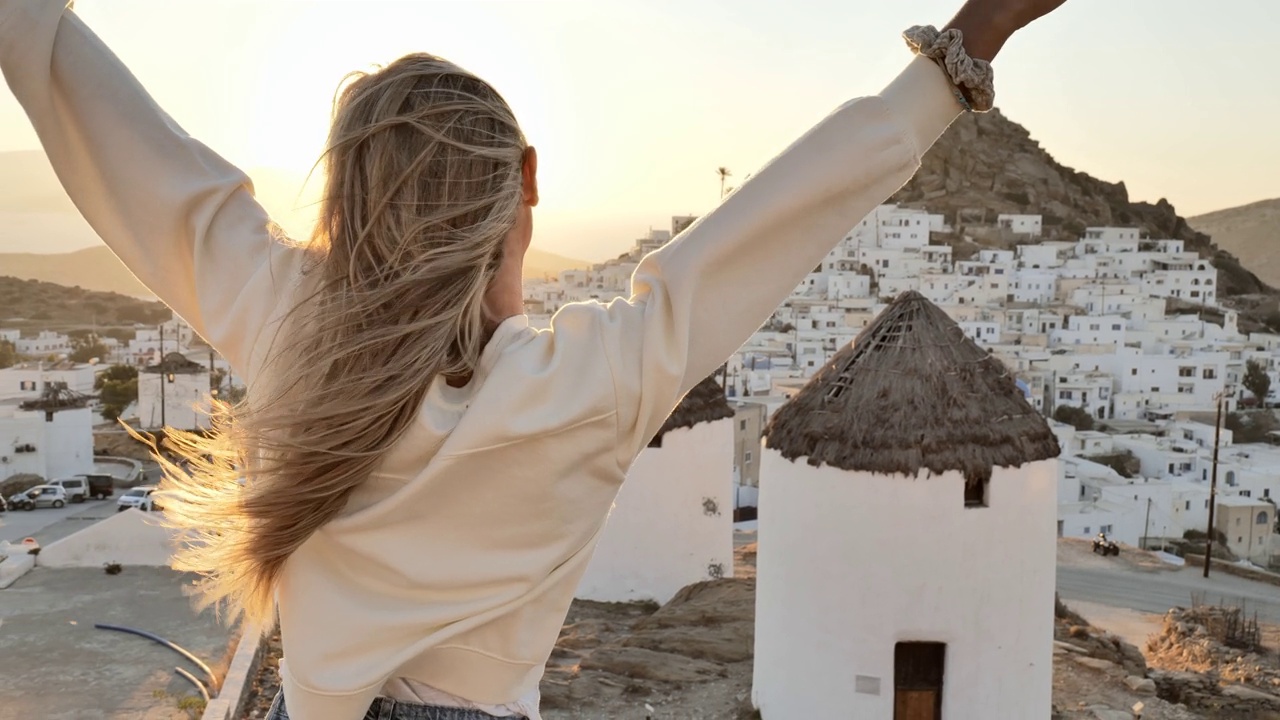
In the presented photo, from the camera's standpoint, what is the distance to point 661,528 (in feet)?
35.0

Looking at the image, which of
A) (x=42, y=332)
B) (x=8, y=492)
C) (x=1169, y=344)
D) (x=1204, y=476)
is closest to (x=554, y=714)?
(x=8, y=492)

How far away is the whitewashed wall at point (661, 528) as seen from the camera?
10.6 m

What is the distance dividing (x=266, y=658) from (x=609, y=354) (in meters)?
8.15

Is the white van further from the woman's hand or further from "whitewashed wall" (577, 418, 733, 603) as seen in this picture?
the woman's hand

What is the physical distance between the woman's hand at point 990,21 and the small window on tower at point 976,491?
231 inches

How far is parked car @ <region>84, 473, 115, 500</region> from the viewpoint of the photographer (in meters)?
21.3

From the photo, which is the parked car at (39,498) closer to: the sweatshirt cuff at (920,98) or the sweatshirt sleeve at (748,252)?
the sweatshirt sleeve at (748,252)

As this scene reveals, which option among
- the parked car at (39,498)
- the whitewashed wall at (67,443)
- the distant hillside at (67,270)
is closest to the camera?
the parked car at (39,498)

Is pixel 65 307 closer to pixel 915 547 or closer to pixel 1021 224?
pixel 915 547

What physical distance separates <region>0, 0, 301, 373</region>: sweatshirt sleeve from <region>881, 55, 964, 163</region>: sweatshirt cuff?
2.14 feet

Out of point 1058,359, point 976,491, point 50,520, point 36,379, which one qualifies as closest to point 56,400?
point 36,379

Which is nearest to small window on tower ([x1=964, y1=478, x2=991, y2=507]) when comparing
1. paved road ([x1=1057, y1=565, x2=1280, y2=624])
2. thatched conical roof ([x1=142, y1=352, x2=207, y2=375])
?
paved road ([x1=1057, y1=565, x2=1280, y2=624])

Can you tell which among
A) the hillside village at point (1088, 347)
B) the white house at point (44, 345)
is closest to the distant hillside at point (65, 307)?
the white house at point (44, 345)

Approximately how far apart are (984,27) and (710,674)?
7917 mm
